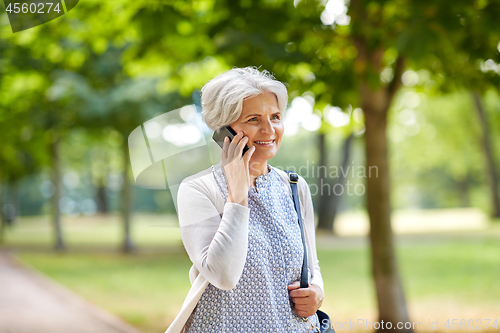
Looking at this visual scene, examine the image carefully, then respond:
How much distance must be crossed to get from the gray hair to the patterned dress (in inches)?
7.5

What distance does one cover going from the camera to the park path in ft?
24.2

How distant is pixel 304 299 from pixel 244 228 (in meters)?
0.38

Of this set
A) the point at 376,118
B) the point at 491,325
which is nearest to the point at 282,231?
the point at 376,118

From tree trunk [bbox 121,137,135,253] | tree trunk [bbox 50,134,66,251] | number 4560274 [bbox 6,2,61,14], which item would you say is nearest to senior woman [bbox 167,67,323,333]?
number 4560274 [bbox 6,2,61,14]

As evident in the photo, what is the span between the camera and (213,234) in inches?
65.3

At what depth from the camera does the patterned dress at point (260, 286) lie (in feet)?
5.65

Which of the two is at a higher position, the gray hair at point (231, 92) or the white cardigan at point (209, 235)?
the gray hair at point (231, 92)

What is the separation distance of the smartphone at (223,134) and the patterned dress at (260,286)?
0.33 feet

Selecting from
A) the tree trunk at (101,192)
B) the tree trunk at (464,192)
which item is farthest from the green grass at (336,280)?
the tree trunk at (464,192)

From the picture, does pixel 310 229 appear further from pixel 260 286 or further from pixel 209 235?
pixel 209 235

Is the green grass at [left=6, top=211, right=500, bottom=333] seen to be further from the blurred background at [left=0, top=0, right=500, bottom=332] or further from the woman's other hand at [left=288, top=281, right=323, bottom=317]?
the woman's other hand at [left=288, top=281, right=323, bottom=317]

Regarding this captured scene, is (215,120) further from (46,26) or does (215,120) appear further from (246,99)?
(46,26)

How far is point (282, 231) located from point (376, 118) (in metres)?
4.56

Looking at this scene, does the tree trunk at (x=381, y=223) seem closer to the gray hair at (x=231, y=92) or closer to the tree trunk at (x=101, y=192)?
the gray hair at (x=231, y=92)
